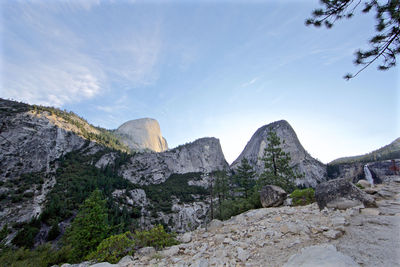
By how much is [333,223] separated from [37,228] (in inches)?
1919

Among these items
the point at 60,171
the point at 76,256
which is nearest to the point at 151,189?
the point at 60,171

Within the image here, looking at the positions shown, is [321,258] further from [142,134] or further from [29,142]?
[142,134]

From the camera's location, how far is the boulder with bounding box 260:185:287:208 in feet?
35.2

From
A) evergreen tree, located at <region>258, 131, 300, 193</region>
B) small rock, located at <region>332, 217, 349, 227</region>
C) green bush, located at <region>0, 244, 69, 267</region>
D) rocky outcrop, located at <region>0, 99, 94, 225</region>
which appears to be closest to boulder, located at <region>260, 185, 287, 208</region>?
evergreen tree, located at <region>258, 131, 300, 193</region>

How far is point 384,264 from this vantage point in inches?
89.3

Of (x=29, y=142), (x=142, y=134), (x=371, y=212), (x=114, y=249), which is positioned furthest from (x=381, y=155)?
(x=142, y=134)

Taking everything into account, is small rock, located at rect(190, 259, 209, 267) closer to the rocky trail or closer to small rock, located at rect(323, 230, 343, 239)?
the rocky trail

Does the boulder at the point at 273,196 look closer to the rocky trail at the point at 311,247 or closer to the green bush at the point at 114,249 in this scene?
the rocky trail at the point at 311,247

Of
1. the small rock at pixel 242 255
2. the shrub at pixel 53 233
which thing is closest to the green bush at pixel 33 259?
the small rock at pixel 242 255

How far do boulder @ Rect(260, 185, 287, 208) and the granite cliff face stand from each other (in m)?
54.1

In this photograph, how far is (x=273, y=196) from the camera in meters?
11.0

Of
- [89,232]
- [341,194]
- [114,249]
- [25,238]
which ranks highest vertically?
[341,194]

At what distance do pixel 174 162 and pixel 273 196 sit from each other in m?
91.4

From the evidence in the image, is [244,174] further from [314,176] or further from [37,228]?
[314,176]
